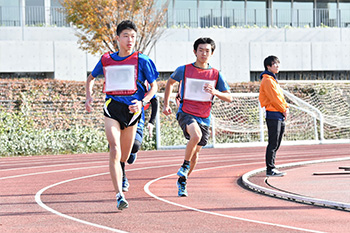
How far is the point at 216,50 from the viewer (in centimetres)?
3453

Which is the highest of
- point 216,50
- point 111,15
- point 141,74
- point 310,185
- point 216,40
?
point 111,15

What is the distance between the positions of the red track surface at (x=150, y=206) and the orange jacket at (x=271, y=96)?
1.49 m

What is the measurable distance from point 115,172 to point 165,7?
20858mm

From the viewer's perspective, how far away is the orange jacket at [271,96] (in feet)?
42.2

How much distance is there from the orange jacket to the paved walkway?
49.0 inches

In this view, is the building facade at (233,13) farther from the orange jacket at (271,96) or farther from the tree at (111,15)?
the orange jacket at (271,96)

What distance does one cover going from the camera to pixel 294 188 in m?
10.8

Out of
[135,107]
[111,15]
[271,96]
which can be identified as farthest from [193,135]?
[111,15]

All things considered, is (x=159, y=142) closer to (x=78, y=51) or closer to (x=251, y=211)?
(x=78, y=51)

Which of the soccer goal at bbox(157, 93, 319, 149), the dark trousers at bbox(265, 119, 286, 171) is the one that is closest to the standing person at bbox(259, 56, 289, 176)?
the dark trousers at bbox(265, 119, 286, 171)

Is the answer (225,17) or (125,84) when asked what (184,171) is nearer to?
(125,84)

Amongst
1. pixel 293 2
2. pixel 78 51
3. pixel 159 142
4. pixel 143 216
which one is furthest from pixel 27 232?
pixel 293 2

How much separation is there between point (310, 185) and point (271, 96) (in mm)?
2303

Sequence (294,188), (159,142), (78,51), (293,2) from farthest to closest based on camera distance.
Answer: (293,2) < (78,51) < (159,142) < (294,188)
